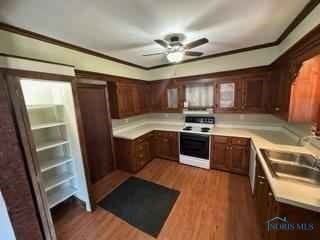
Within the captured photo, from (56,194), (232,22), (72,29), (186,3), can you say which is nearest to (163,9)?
(186,3)

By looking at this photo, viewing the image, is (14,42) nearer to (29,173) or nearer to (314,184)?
(29,173)

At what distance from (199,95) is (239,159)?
1.78 metres

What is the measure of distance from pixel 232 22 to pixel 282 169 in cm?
202

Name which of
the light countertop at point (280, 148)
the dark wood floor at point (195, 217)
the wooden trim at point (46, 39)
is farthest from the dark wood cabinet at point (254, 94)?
the wooden trim at point (46, 39)

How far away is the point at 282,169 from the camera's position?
5.56ft

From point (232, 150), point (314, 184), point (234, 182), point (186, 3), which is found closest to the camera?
point (314, 184)

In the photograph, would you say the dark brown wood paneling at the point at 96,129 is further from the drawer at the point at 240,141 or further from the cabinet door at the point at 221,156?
the drawer at the point at 240,141

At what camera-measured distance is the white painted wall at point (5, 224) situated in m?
0.97

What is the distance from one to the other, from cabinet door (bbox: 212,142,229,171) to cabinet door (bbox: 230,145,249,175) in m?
0.10

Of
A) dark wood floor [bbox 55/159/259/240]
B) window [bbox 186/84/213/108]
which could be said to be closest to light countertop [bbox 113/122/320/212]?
window [bbox 186/84/213/108]

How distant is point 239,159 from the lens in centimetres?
296

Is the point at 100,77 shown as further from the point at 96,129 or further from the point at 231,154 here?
the point at 231,154

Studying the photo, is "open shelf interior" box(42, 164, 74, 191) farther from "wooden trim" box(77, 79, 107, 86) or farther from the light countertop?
"wooden trim" box(77, 79, 107, 86)

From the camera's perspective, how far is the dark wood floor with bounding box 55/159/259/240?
1.83 meters
